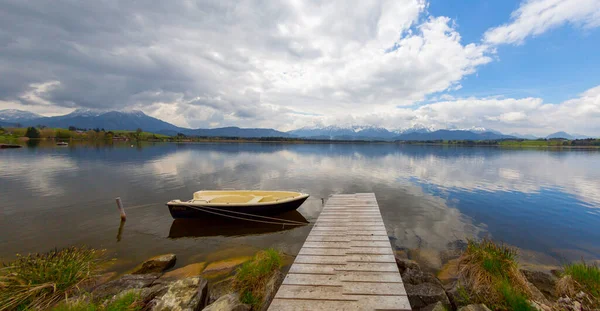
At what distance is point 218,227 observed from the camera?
16.5 m

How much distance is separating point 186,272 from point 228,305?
19.1 ft

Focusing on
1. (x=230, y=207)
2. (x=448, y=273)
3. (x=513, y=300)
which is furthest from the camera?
(x=230, y=207)

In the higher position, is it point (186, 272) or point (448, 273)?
point (448, 273)

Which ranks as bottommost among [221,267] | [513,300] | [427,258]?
[221,267]

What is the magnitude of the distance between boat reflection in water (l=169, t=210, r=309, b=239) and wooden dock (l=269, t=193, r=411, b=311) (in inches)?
270

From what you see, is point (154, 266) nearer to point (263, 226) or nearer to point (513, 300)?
point (263, 226)

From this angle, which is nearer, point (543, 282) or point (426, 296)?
point (426, 296)

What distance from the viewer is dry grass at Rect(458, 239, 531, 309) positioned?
6289 millimetres

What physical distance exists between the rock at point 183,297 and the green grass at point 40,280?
2258 mm

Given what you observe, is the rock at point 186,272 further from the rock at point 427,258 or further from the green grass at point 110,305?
the rock at point 427,258

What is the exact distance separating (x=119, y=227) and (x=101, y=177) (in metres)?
23.1

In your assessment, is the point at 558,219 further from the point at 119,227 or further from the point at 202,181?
the point at 202,181

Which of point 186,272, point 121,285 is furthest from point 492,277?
point 121,285

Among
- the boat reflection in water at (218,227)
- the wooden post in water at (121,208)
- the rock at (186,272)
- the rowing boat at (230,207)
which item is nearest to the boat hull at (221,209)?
the rowing boat at (230,207)
